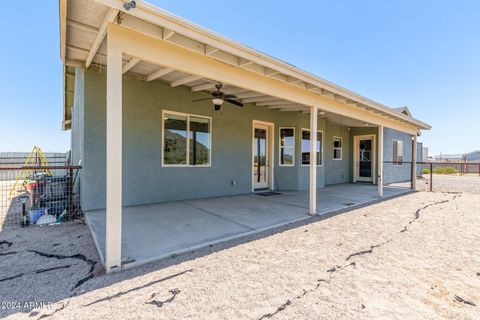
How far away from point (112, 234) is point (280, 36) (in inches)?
383

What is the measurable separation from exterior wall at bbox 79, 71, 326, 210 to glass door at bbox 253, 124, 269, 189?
0.34m

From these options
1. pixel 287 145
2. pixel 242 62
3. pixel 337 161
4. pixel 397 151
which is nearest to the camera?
pixel 242 62

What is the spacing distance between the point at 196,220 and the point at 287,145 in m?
5.49

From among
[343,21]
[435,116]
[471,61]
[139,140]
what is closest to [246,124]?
[139,140]

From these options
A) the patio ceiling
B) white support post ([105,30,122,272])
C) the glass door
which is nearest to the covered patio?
white support post ([105,30,122,272])

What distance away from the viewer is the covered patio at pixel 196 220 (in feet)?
10.9

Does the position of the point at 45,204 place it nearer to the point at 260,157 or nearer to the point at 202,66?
the point at 202,66

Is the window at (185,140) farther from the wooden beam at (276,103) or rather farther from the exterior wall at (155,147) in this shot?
the wooden beam at (276,103)

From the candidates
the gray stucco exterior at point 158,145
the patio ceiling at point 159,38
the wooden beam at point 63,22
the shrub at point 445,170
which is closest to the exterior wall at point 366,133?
the gray stucco exterior at point 158,145

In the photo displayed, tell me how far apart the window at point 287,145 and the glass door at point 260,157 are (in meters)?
0.63

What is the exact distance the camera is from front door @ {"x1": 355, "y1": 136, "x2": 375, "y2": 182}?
38.9 feet

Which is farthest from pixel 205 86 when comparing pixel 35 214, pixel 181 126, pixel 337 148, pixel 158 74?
pixel 337 148

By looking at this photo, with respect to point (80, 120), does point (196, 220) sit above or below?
below

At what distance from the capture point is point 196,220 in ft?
15.2
